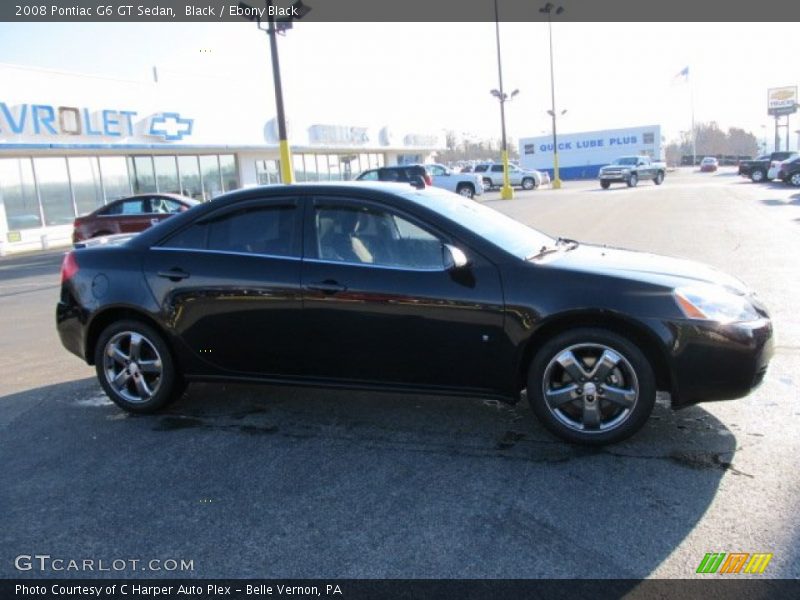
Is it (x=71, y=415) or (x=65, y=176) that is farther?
(x=65, y=176)

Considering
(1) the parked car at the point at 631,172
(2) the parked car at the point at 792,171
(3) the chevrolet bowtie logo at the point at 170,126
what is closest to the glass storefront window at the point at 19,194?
(3) the chevrolet bowtie logo at the point at 170,126

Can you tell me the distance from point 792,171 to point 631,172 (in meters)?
10.1

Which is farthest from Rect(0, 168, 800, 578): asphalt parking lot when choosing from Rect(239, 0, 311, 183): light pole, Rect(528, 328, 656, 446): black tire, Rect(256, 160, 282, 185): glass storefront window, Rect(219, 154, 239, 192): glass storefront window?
Rect(256, 160, 282, 185): glass storefront window

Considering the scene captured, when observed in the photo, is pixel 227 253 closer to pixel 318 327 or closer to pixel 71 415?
pixel 318 327

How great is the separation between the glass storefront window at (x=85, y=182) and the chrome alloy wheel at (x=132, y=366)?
21482mm

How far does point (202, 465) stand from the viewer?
3.92 meters

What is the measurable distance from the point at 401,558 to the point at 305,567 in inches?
16.5

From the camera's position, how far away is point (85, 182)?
945 inches

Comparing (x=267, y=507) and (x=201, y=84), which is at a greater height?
(x=201, y=84)

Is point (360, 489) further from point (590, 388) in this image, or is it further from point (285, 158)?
point (285, 158)

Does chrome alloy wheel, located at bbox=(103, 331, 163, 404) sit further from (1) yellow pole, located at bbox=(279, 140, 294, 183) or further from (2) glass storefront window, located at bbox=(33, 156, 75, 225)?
(2) glass storefront window, located at bbox=(33, 156, 75, 225)

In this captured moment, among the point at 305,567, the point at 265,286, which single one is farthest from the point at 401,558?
the point at 265,286

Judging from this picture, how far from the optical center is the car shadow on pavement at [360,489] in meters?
2.94

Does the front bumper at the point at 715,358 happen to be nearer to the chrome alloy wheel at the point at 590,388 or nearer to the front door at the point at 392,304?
the chrome alloy wheel at the point at 590,388
